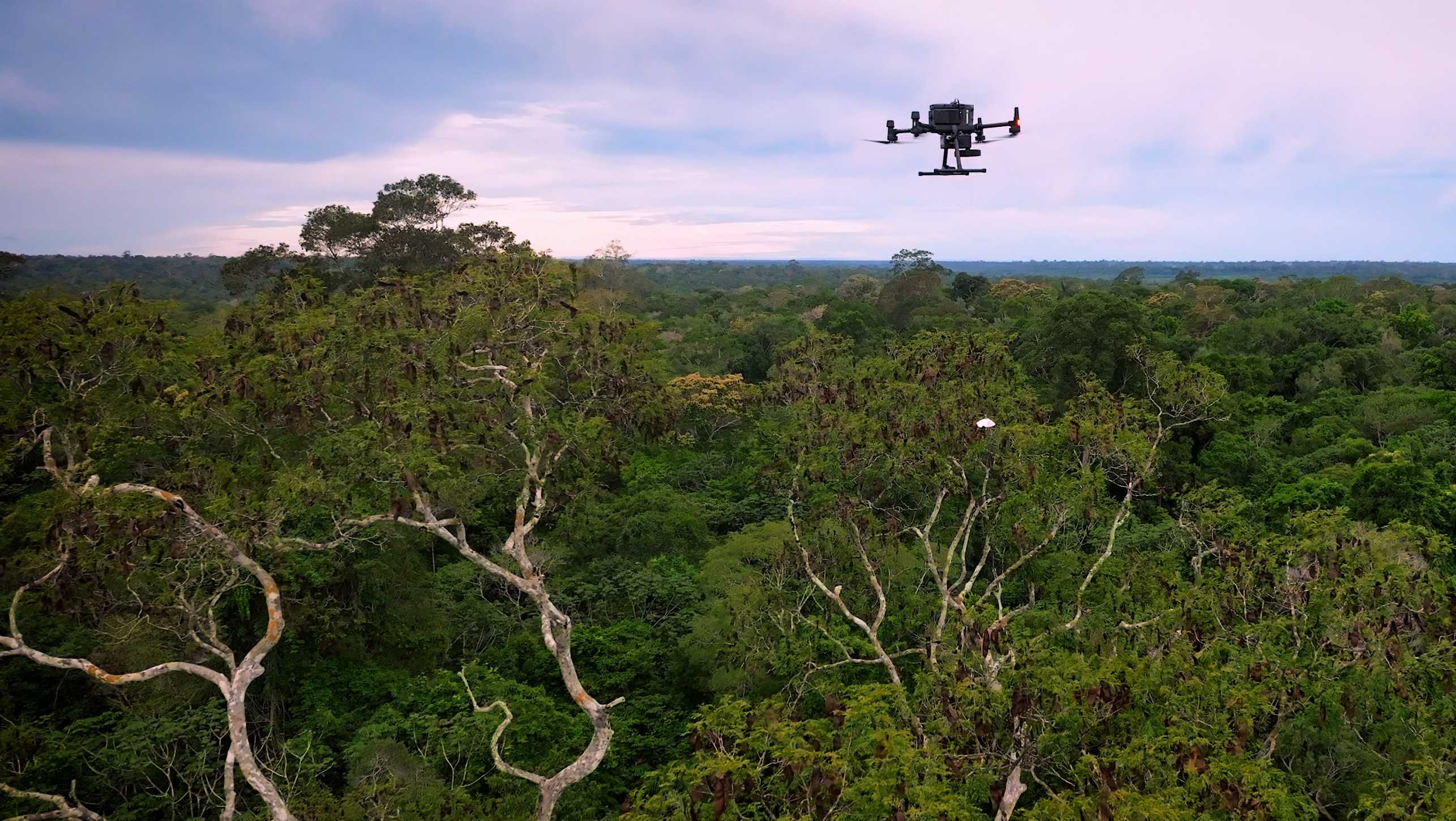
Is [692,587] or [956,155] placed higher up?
[956,155]

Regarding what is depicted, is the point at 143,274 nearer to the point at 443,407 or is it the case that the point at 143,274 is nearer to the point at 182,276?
the point at 182,276

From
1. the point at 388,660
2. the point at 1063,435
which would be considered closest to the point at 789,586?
the point at 1063,435

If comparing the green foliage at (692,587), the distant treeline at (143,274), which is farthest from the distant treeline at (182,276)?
the green foliage at (692,587)

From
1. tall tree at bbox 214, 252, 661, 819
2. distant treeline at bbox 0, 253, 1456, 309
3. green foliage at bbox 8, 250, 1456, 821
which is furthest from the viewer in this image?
distant treeline at bbox 0, 253, 1456, 309

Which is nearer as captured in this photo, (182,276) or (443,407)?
(443,407)

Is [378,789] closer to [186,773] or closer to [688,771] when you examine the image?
[186,773]

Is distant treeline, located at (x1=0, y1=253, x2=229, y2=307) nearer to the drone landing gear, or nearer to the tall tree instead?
the tall tree

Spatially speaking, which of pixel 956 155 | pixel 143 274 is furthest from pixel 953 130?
pixel 143 274

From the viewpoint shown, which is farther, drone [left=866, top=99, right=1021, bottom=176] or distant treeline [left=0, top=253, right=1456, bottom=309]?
distant treeline [left=0, top=253, right=1456, bottom=309]

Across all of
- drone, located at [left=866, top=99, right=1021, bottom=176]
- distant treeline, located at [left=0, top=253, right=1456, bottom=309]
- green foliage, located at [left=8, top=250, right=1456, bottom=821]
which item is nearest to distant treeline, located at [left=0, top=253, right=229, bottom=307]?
distant treeline, located at [left=0, top=253, right=1456, bottom=309]

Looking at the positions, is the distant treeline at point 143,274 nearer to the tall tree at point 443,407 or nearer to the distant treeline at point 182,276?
the distant treeline at point 182,276

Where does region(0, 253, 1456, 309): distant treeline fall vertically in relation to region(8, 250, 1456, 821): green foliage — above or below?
above
